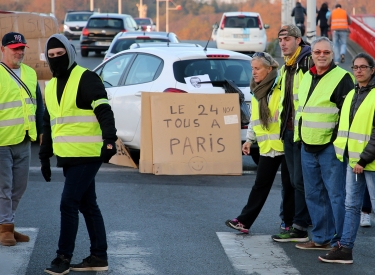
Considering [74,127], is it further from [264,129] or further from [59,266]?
[264,129]

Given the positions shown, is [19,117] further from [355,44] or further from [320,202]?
[355,44]

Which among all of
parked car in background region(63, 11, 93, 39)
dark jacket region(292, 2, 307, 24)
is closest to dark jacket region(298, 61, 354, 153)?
dark jacket region(292, 2, 307, 24)

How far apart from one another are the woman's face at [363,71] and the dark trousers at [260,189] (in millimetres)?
1375

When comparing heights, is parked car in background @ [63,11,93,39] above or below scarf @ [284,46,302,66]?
below

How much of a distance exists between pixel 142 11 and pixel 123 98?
78.9m

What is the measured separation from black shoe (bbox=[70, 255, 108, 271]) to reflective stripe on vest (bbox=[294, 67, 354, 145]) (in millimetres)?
1960

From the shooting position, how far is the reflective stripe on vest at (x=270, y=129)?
748 centimetres

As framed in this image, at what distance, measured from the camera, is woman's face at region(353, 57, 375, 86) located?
6.43 meters

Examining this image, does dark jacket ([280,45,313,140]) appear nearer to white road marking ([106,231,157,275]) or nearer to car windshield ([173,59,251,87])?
white road marking ([106,231,157,275])

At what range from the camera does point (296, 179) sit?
23.9ft

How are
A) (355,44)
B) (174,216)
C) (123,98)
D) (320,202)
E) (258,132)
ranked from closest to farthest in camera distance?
(320,202) < (258,132) < (174,216) < (123,98) < (355,44)

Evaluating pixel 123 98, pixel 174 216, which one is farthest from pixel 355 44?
pixel 174 216

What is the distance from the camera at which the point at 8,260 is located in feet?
21.4

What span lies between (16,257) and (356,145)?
2866 mm
